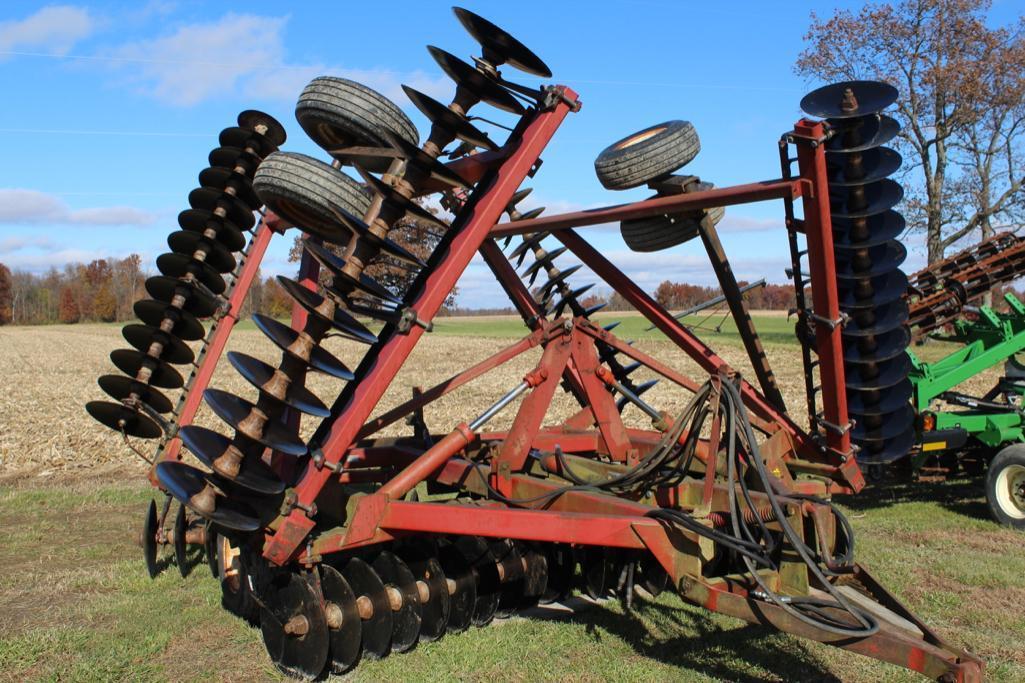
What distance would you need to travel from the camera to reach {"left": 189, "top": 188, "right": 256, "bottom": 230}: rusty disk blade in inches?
268

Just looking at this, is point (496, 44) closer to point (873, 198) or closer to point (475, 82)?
point (475, 82)

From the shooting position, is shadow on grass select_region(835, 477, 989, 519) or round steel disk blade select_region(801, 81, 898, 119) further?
shadow on grass select_region(835, 477, 989, 519)

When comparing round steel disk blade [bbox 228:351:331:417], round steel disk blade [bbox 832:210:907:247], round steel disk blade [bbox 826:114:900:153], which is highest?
round steel disk blade [bbox 826:114:900:153]

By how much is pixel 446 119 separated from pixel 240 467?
6.62 ft

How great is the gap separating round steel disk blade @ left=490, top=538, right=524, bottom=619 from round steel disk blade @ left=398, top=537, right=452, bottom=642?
18.2 inches

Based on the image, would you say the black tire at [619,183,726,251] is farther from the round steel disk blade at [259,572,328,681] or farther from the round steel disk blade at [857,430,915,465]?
the round steel disk blade at [259,572,328,681]

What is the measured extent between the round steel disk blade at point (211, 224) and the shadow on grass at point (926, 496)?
610 cm

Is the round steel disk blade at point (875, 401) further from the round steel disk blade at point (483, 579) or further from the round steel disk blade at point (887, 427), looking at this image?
the round steel disk blade at point (483, 579)

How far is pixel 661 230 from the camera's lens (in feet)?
21.4

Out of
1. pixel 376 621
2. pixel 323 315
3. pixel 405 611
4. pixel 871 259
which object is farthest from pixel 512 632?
pixel 871 259

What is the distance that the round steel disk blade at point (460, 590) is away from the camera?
17.1 feet


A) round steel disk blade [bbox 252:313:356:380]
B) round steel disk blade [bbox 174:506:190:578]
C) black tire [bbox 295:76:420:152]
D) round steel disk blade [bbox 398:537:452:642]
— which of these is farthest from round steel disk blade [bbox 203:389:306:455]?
round steel disk blade [bbox 174:506:190:578]

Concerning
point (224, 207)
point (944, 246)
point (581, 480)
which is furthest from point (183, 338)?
point (944, 246)

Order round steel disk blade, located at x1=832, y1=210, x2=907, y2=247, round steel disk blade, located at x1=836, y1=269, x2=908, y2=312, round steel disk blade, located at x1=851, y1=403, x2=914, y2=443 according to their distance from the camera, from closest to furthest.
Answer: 1. round steel disk blade, located at x1=832, y1=210, x2=907, y2=247
2. round steel disk blade, located at x1=836, y1=269, x2=908, y2=312
3. round steel disk blade, located at x1=851, y1=403, x2=914, y2=443
